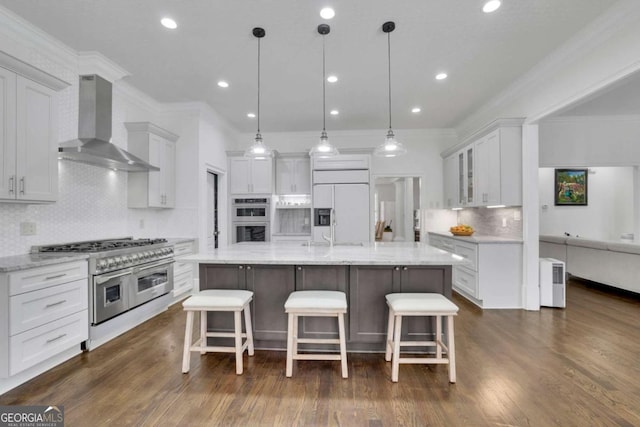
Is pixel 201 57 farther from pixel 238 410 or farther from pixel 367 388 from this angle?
pixel 367 388

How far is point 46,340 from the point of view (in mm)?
2227

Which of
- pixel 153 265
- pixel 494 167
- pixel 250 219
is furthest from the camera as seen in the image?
pixel 250 219

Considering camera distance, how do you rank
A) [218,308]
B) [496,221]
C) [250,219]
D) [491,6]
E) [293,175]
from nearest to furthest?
1. [218,308]
2. [491,6]
3. [496,221]
4. [250,219]
5. [293,175]

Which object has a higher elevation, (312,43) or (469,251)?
(312,43)

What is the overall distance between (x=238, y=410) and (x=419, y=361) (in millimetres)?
1306

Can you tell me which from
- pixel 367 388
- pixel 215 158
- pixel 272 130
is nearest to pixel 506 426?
pixel 367 388

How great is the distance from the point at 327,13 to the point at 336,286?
242 cm

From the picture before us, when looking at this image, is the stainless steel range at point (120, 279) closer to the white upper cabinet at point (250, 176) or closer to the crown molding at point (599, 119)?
the white upper cabinet at point (250, 176)

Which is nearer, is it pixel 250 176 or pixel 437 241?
pixel 437 241

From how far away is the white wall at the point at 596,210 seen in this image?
588 cm

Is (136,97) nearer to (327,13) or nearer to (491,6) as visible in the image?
(327,13)

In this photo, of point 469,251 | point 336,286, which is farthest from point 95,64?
point 469,251

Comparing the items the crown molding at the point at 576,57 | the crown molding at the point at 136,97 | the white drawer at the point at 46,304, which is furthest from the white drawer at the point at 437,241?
the crown molding at the point at 136,97

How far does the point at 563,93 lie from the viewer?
310 cm
